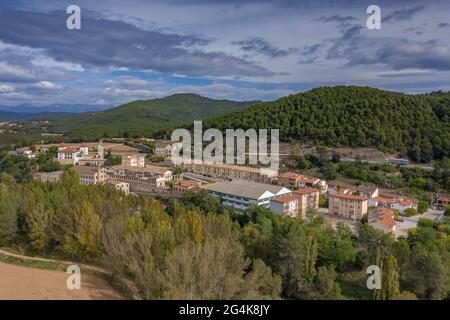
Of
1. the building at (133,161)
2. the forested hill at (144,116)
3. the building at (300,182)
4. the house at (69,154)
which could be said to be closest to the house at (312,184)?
the building at (300,182)

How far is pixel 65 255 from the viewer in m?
15.0

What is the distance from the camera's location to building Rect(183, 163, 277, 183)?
3009cm

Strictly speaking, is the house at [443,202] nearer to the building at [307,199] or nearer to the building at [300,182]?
the building at [300,182]

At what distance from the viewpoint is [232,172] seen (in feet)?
103

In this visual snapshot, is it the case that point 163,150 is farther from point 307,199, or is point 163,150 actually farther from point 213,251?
point 213,251

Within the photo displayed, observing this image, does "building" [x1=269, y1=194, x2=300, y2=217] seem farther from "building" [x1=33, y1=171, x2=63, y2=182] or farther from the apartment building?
the apartment building

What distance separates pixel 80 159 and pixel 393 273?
31.2 meters

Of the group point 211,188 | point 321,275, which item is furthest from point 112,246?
point 211,188

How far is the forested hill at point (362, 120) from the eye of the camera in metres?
36.9

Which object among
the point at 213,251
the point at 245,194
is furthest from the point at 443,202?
the point at 213,251

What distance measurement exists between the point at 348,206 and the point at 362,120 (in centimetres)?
1905

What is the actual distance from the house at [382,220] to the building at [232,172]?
9491mm
